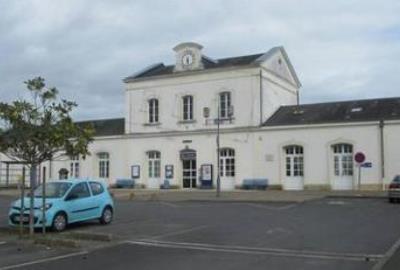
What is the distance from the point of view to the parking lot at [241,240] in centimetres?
1159

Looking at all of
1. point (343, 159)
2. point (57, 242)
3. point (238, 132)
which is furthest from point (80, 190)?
point (238, 132)

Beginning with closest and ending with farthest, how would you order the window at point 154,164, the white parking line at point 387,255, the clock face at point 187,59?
the white parking line at point 387,255
the clock face at point 187,59
the window at point 154,164

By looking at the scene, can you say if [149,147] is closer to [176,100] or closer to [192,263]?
[176,100]

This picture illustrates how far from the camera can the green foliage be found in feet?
50.5

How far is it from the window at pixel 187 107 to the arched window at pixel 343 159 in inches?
455

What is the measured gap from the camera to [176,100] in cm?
4744

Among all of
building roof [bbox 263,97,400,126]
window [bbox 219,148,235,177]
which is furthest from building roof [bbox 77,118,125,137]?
building roof [bbox 263,97,400,126]

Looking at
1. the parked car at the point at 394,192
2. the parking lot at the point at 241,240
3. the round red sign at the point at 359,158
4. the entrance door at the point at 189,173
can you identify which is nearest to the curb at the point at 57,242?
the parking lot at the point at 241,240

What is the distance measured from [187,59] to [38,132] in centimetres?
3252

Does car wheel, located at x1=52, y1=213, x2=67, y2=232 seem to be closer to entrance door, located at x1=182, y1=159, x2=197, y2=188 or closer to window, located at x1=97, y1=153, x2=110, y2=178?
entrance door, located at x1=182, y1=159, x2=197, y2=188

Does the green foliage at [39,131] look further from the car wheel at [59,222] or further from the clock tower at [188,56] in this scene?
the clock tower at [188,56]

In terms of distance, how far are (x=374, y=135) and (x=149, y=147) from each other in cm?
1749

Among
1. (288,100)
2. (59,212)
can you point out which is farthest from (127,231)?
(288,100)

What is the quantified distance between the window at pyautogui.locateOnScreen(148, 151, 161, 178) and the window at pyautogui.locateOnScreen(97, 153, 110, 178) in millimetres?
4139
